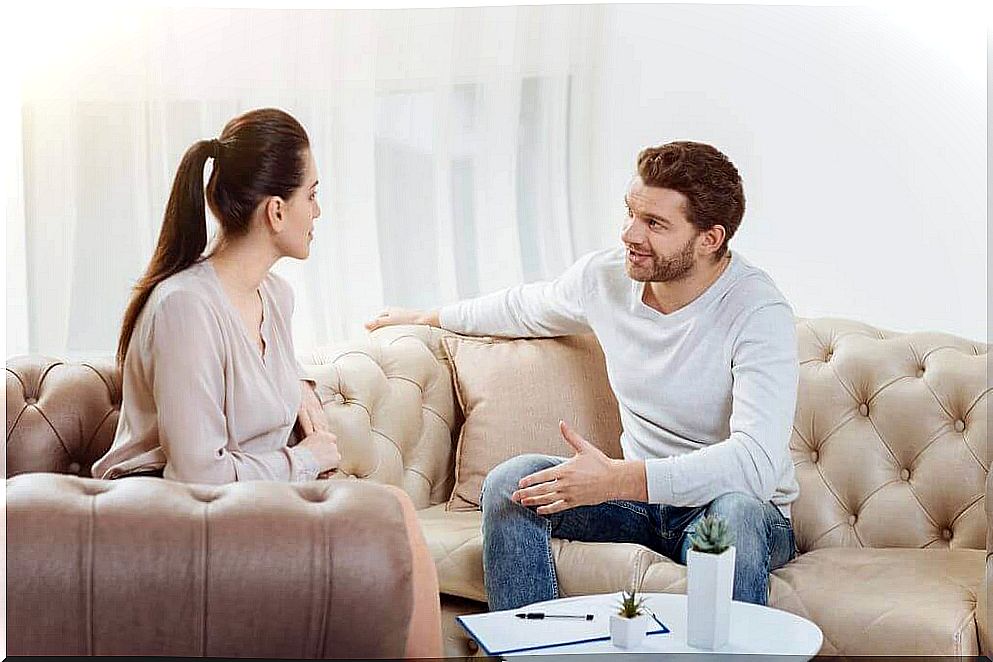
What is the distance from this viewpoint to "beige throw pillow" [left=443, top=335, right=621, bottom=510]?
6.68ft

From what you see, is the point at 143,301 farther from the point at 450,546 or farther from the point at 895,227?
the point at 895,227

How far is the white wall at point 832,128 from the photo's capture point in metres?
2.09

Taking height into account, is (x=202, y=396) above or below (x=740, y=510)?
above

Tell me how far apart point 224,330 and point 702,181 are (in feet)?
2.80

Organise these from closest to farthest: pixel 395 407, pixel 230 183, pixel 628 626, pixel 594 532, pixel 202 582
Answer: pixel 202 582
pixel 628 626
pixel 230 183
pixel 594 532
pixel 395 407

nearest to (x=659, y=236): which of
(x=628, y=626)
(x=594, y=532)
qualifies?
(x=594, y=532)

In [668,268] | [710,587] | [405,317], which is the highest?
[668,268]

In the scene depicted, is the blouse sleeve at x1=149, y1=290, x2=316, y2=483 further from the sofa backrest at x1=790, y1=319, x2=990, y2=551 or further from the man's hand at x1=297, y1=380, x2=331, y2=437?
the sofa backrest at x1=790, y1=319, x2=990, y2=551

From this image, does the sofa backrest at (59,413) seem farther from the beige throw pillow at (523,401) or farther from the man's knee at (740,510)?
the man's knee at (740,510)

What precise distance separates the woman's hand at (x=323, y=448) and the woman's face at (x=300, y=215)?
0.31 m

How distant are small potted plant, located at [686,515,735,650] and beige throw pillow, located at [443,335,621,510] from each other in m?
0.57

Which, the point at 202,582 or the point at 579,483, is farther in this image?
the point at 579,483

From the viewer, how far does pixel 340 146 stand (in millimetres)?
2082

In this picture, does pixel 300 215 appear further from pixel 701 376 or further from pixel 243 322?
pixel 701 376
